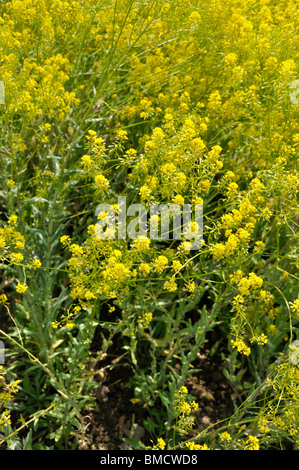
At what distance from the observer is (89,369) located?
116 inches

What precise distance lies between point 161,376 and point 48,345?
859 millimetres

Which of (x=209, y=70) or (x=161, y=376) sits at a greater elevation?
(x=209, y=70)

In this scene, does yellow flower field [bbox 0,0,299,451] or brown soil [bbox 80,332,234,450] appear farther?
brown soil [bbox 80,332,234,450]

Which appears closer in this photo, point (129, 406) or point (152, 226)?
point (152, 226)

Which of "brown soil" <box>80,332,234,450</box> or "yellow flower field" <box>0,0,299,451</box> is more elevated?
"yellow flower field" <box>0,0,299,451</box>

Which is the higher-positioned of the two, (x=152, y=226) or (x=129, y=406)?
(x=152, y=226)

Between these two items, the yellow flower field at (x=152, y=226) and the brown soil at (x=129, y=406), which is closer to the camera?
the yellow flower field at (x=152, y=226)

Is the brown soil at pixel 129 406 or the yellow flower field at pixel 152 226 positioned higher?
the yellow flower field at pixel 152 226
